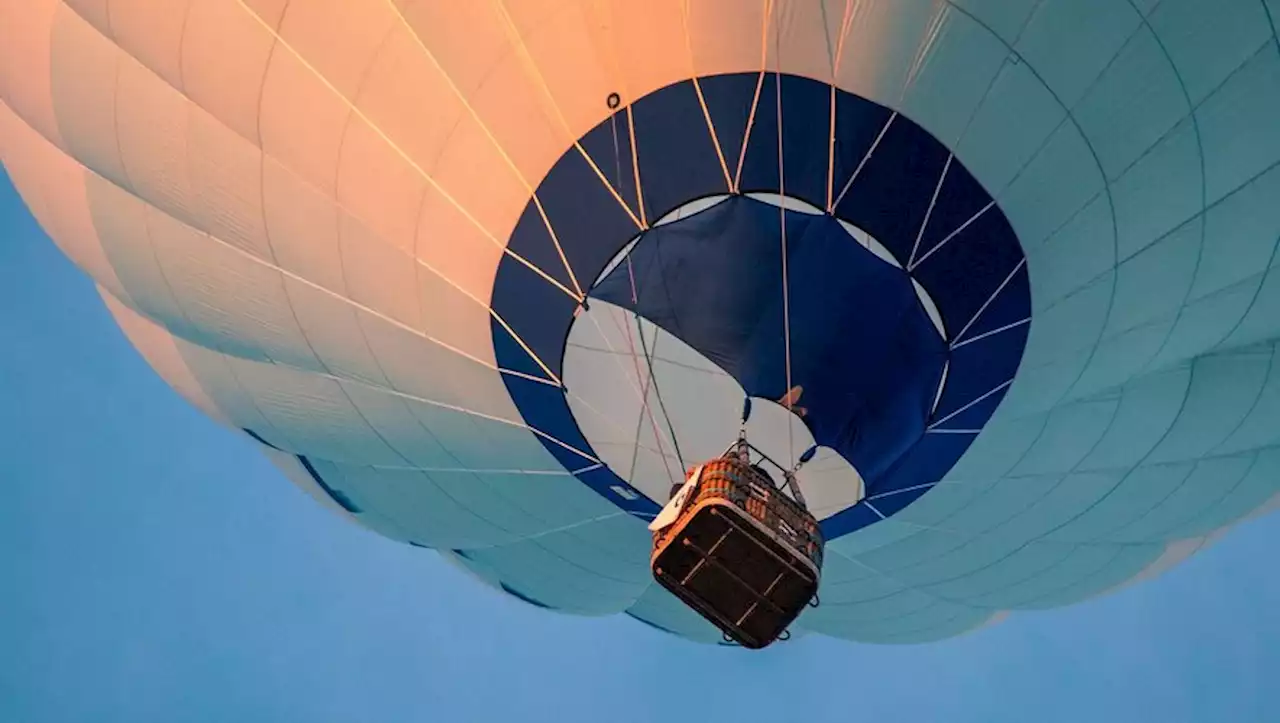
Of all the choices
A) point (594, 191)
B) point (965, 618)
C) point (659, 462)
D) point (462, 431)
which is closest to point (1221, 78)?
point (594, 191)

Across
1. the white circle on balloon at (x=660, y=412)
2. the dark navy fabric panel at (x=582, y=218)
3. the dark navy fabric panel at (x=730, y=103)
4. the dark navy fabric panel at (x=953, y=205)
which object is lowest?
the white circle on balloon at (x=660, y=412)

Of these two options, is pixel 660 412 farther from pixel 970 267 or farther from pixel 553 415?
pixel 970 267

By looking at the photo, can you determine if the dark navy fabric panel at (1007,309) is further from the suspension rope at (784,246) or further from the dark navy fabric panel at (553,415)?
the dark navy fabric panel at (553,415)

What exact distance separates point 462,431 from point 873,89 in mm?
3634

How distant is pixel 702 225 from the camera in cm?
681

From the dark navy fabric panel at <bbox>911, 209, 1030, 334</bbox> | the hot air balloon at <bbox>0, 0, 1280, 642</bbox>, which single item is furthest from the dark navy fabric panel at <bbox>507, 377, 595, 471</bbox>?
the dark navy fabric panel at <bbox>911, 209, 1030, 334</bbox>

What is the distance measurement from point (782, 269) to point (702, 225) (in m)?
0.49

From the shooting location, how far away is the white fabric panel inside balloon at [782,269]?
664 cm

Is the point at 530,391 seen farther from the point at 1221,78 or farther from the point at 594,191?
the point at 1221,78

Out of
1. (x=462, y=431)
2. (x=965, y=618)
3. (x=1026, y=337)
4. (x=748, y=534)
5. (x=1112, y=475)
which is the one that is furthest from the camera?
(x=965, y=618)

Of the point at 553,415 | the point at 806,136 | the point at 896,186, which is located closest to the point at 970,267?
the point at 896,186

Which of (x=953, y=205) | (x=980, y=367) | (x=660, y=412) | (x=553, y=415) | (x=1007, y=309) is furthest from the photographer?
(x=660, y=412)

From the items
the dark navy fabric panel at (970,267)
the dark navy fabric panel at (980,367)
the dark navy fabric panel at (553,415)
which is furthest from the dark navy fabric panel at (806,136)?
the dark navy fabric panel at (553,415)

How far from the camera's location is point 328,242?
767 cm
